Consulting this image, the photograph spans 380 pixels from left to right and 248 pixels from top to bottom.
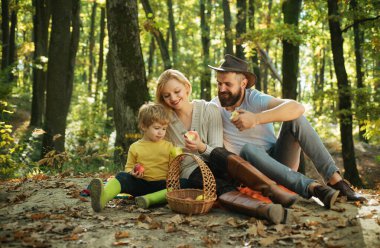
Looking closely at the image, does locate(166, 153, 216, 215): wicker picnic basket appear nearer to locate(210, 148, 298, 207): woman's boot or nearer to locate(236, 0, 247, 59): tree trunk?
locate(210, 148, 298, 207): woman's boot

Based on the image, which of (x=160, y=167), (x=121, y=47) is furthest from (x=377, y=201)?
(x=121, y=47)

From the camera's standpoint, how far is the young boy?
4.91 m

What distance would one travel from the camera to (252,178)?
15.0 ft

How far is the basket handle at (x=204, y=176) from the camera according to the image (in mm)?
4484

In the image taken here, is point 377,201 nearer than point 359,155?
Yes

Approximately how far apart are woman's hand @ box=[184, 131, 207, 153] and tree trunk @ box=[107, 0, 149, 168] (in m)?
3.46

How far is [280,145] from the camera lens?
529cm

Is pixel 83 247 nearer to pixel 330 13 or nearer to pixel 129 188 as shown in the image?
pixel 129 188

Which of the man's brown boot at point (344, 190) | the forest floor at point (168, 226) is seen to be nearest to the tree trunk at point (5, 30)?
the forest floor at point (168, 226)

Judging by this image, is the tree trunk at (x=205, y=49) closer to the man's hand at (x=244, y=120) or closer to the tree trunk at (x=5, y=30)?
the tree trunk at (x=5, y=30)

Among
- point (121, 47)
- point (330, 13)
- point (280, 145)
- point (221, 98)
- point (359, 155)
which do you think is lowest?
point (359, 155)

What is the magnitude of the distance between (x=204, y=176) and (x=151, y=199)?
2.68ft

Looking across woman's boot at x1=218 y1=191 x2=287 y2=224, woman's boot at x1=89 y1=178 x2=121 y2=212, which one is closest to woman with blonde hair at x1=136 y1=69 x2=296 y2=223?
woman's boot at x1=218 y1=191 x2=287 y2=224

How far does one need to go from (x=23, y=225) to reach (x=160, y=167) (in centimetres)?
168
